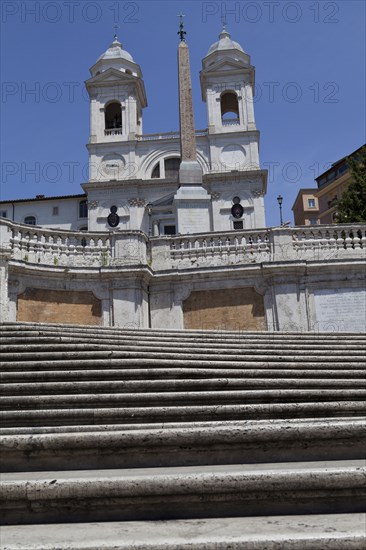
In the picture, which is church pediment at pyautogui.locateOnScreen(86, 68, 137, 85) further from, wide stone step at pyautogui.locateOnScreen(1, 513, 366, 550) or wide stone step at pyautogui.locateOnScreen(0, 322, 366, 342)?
wide stone step at pyautogui.locateOnScreen(1, 513, 366, 550)

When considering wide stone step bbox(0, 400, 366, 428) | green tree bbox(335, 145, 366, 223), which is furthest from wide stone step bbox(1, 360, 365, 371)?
green tree bbox(335, 145, 366, 223)

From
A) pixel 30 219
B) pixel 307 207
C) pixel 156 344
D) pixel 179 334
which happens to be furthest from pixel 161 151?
pixel 156 344

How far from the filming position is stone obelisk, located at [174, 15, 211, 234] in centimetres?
2175

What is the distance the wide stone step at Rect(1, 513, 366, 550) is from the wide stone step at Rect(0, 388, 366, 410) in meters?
2.12

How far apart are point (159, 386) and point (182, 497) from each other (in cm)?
242

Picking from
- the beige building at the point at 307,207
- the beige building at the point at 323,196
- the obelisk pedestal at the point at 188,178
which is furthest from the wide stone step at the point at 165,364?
the beige building at the point at 307,207

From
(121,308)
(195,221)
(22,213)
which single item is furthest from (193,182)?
(22,213)

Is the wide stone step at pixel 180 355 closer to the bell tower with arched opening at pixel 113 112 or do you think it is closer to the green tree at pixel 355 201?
the green tree at pixel 355 201

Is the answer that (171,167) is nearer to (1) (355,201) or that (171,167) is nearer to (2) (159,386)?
(1) (355,201)

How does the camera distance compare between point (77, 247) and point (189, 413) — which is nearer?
point (189, 413)

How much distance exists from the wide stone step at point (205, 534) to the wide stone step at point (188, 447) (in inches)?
32.1

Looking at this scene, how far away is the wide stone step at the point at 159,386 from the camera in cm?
626

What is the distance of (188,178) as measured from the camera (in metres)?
24.2

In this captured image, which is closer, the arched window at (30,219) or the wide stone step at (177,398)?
the wide stone step at (177,398)
